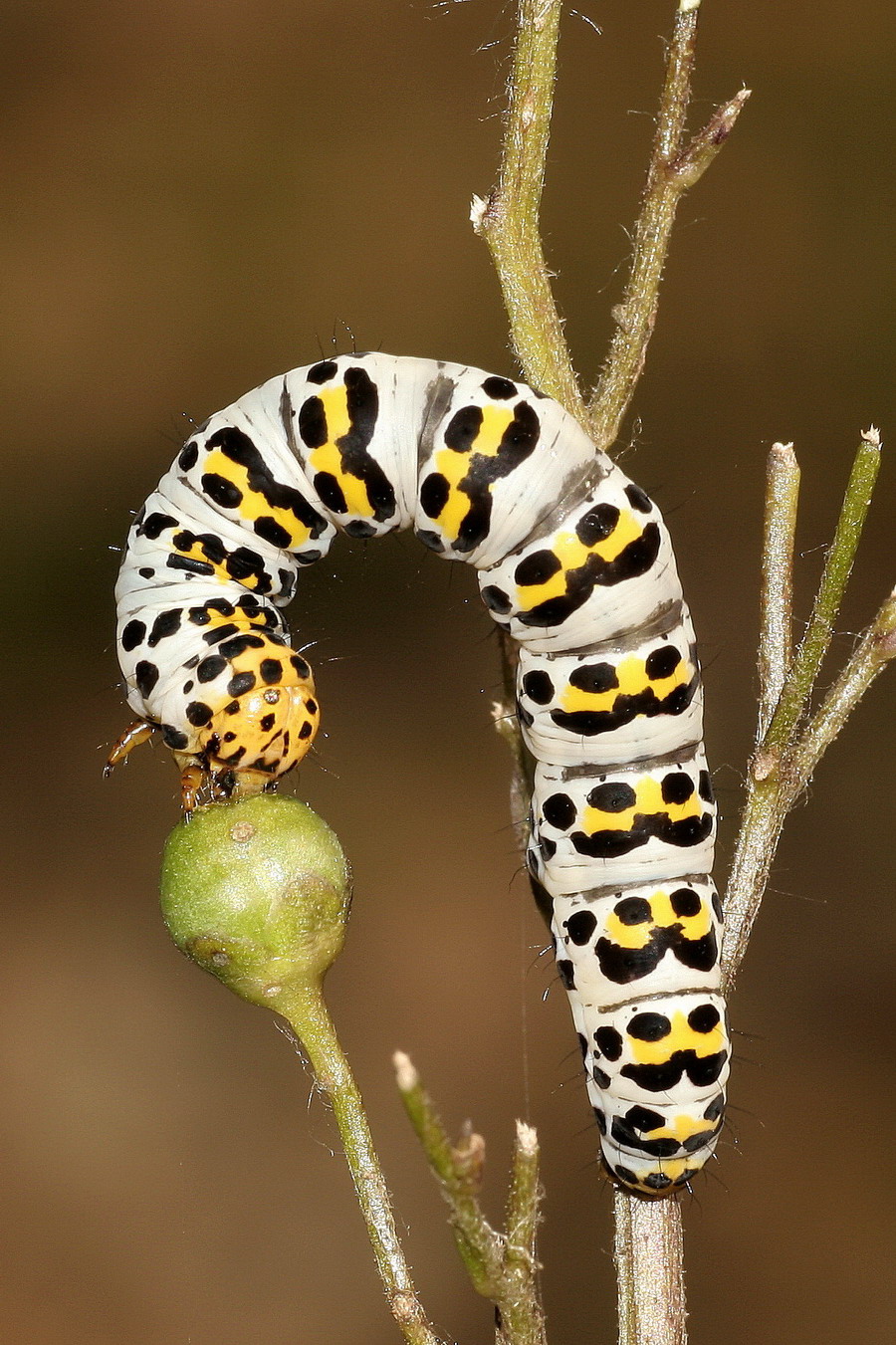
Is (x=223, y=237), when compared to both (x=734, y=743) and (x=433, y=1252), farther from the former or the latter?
(x=433, y=1252)

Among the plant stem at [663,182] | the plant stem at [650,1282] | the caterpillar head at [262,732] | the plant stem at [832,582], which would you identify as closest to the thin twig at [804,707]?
the plant stem at [832,582]

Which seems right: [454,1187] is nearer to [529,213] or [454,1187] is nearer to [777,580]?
[777,580]

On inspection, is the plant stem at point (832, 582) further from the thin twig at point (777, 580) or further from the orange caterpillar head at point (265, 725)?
the orange caterpillar head at point (265, 725)

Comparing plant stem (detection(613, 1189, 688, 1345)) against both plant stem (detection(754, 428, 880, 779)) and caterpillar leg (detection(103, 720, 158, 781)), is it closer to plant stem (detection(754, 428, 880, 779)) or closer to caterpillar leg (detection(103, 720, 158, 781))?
plant stem (detection(754, 428, 880, 779))

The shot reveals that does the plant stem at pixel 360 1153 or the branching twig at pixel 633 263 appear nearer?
the plant stem at pixel 360 1153

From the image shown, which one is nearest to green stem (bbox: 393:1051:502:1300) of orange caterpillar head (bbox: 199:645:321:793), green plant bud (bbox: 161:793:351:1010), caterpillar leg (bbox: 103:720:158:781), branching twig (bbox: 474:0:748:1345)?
green plant bud (bbox: 161:793:351:1010)

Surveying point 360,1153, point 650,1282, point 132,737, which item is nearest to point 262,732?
point 132,737

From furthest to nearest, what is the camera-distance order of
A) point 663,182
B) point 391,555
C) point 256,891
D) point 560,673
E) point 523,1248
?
1. point 391,555
2. point 560,673
3. point 663,182
4. point 256,891
5. point 523,1248
